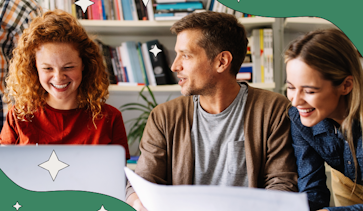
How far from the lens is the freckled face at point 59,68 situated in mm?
1029

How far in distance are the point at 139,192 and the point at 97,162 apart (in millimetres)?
136

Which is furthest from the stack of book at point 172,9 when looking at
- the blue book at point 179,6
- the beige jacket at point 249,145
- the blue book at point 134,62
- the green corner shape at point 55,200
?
the green corner shape at point 55,200

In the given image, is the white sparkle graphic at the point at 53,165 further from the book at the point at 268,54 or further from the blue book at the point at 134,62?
the book at the point at 268,54

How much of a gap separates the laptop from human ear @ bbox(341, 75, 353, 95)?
24.8 inches

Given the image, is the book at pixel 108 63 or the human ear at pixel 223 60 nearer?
the human ear at pixel 223 60

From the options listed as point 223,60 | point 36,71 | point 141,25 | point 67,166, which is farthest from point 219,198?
point 141,25

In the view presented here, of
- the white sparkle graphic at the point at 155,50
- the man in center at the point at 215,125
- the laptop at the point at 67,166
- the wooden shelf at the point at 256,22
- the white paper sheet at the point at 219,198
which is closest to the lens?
the white paper sheet at the point at 219,198

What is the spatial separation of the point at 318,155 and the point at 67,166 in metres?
0.77

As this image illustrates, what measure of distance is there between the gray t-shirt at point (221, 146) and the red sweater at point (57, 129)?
1.14ft

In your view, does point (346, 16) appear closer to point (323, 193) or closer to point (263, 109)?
point (263, 109)

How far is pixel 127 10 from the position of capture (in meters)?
1.67

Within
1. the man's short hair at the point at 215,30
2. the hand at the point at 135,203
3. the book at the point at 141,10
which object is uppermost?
the book at the point at 141,10

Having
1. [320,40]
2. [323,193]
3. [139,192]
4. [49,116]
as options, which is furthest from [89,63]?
[323,193]

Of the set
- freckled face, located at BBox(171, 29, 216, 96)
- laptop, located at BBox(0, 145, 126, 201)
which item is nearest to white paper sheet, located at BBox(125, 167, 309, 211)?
laptop, located at BBox(0, 145, 126, 201)
